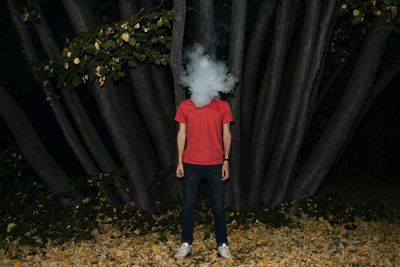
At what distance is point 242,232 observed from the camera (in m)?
7.10

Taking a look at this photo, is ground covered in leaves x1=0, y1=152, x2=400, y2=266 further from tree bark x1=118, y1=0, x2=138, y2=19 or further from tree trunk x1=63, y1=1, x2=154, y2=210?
tree bark x1=118, y1=0, x2=138, y2=19

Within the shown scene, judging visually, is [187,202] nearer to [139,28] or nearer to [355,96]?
[139,28]

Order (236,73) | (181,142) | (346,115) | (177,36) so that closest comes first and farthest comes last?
(181,142)
(177,36)
(236,73)
(346,115)

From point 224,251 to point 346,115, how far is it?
276 cm

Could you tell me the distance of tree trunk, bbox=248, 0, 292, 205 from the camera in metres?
7.61

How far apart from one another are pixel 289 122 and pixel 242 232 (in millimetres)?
1583

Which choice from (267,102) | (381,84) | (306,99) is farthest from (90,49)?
(381,84)

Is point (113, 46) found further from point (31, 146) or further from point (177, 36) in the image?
point (31, 146)

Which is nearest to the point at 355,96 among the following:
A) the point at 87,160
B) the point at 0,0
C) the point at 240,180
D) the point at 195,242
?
the point at 240,180

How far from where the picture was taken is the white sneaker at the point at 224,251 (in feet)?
20.1

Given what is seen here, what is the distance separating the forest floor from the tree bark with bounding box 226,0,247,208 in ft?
1.58

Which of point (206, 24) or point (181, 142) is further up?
point (206, 24)

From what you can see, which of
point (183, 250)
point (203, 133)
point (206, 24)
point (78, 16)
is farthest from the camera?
point (78, 16)

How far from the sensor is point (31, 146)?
805 cm
